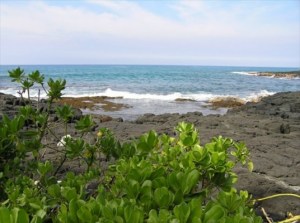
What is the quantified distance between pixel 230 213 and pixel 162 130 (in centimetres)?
679

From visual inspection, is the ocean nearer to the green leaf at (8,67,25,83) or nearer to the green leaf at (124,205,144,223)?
the green leaf at (8,67,25,83)

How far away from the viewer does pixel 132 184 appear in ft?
4.33

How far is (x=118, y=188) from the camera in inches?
59.1

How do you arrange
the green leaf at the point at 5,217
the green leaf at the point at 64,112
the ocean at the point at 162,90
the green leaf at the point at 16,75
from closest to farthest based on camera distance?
the green leaf at the point at 5,217
the green leaf at the point at 64,112
the green leaf at the point at 16,75
the ocean at the point at 162,90

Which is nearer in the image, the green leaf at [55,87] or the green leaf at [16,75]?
the green leaf at [55,87]

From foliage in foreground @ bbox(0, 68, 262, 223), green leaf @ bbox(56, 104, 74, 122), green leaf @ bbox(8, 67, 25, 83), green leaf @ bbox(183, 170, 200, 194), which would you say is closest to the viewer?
foliage in foreground @ bbox(0, 68, 262, 223)

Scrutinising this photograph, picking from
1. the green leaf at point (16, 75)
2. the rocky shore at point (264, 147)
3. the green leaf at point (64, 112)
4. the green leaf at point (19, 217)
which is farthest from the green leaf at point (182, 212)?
the rocky shore at point (264, 147)

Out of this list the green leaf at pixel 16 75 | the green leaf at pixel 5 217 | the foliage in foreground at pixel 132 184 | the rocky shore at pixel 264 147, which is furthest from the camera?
the rocky shore at pixel 264 147

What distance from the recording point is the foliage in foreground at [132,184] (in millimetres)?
1147

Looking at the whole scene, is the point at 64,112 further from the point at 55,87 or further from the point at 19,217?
the point at 19,217

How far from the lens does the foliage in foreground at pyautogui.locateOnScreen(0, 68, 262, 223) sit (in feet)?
3.76

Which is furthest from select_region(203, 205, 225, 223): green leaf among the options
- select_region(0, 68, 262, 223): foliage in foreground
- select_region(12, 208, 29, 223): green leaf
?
select_region(12, 208, 29, 223): green leaf

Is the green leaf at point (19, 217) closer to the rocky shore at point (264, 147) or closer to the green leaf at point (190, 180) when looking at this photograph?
the green leaf at point (190, 180)

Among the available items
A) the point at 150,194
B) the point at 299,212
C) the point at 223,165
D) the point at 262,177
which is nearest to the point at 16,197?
the point at 150,194
